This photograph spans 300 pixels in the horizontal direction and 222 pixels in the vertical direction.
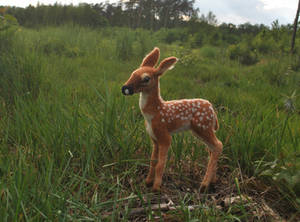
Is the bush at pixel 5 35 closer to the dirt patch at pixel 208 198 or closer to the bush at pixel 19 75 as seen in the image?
the bush at pixel 19 75

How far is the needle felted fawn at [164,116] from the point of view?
1.22 m

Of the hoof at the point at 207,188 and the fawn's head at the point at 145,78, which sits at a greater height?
the fawn's head at the point at 145,78

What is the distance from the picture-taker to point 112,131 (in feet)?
5.09

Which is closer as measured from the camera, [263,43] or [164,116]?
[164,116]

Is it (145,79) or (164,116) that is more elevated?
(145,79)

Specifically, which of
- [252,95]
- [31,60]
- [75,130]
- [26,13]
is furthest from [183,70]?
[26,13]

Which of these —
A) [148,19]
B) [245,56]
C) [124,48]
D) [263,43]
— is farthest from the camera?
[148,19]

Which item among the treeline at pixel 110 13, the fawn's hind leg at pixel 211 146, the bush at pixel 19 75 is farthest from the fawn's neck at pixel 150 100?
the treeline at pixel 110 13

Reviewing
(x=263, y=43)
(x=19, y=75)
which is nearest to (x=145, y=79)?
(x=19, y=75)

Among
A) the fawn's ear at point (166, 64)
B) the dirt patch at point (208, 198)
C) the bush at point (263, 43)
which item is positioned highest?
the bush at point (263, 43)

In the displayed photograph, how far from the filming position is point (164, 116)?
1.24m

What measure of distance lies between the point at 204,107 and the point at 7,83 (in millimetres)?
1961

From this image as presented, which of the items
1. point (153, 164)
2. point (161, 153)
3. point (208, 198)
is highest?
point (161, 153)

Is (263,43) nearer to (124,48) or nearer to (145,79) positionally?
(124,48)
